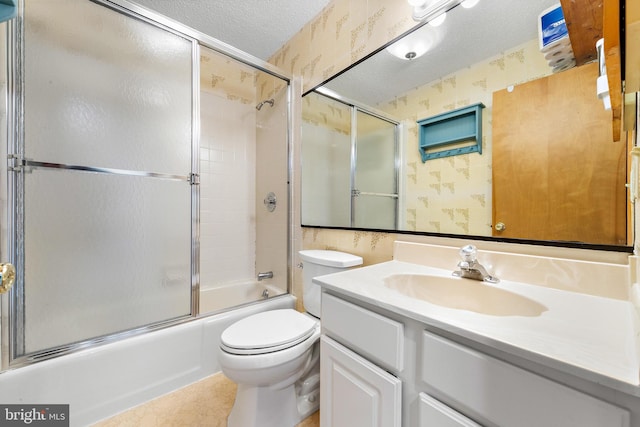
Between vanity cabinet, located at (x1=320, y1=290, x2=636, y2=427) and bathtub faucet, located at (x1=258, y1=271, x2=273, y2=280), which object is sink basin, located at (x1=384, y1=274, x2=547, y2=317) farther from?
bathtub faucet, located at (x1=258, y1=271, x2=273, y2=280)

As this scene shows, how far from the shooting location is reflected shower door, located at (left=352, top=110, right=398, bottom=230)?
1.26 meters

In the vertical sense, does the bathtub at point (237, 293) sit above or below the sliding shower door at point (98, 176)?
below

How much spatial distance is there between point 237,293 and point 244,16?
2.13 metres

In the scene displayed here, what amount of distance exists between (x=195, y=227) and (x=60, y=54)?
1.01m

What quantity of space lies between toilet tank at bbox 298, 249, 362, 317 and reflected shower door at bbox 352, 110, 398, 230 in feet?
0.71

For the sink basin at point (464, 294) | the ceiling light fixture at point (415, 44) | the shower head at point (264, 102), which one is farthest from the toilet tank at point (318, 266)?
the shower head at point (264, 102)

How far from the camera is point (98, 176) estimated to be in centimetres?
121

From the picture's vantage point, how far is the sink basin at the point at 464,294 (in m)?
0.73

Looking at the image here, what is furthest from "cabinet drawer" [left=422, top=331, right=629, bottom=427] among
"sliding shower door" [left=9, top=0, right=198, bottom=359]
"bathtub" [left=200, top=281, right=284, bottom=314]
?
"bathtub" [left=200, top=281, right=284, bottom=314]

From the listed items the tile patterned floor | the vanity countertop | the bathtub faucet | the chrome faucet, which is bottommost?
the tile patterned floor

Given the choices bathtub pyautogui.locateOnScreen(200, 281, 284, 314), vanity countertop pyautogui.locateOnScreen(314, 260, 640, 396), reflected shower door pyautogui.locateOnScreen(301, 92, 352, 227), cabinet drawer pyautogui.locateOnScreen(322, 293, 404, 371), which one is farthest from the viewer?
bathtub pyautogui.locateOnScreen(200, 281, 284, 314)

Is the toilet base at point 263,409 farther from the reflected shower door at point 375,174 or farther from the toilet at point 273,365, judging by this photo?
the reflected shower door at point 375,174

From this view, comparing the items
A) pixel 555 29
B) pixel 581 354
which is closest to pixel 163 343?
pixel 581 354

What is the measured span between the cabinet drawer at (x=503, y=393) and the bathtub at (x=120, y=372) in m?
1.30
